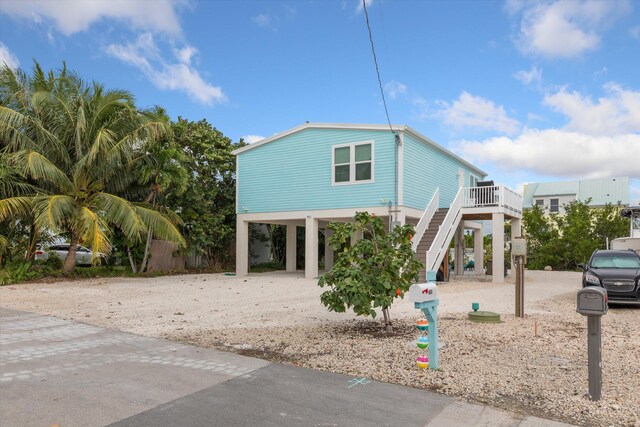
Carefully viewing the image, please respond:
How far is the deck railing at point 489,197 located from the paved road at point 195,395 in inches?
582

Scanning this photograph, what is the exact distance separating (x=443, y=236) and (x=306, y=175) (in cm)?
591


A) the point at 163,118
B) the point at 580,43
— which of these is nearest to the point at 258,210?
the point at 163,118

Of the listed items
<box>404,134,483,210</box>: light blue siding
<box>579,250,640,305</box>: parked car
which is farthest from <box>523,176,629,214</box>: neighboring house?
<box>579,250,640,305</box>: parked car

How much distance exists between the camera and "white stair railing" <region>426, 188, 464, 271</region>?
1565 cm

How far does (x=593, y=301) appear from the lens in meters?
4.43

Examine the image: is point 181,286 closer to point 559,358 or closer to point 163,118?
point 163,118

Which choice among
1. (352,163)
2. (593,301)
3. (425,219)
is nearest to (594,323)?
(593,301)

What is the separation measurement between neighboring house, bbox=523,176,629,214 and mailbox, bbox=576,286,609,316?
37.9m

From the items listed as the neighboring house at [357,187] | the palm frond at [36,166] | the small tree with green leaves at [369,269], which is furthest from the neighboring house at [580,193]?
the small tree with green leaves at [369,269]

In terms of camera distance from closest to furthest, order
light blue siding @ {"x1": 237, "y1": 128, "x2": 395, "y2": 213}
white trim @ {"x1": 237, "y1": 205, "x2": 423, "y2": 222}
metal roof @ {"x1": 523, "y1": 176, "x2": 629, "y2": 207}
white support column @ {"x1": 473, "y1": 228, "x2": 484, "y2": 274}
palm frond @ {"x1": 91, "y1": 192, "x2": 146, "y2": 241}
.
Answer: palm frond @ {"x1": 91, "y1": 192, "x2": 146, "y2": 241} < light blue siding @ {"x1": 237, "y1": 128, "x2": 395, "y2": 213} < white trim @ {"x1": 237, "y1": 205, "x2": 423, "y2": 222} < white support column @ {"x1": 473, "y1": 228, "x2": 484, "y2": 274} < metal roof @ {"x1": 523, "y1": 176, "x2": 629, "y2": 207}

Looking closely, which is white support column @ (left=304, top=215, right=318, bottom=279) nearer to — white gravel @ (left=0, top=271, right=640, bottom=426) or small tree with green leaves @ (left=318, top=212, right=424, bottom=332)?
white gravel @ (left=0, top=271, right=640, bottom=426)

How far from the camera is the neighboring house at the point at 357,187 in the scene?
17516 mm

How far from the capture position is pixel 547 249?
28500mm

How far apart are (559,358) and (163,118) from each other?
1638cm
